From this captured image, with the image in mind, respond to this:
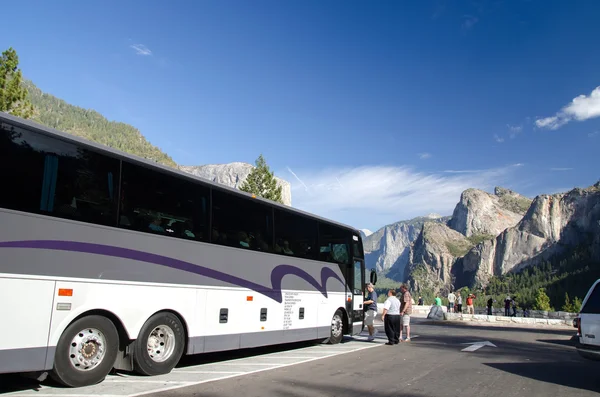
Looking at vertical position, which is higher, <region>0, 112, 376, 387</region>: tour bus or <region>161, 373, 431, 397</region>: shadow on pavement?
<region>0, 112, 376, 387</region>: tour bus

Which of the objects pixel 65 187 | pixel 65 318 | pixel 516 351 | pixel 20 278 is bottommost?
pixel 516 351

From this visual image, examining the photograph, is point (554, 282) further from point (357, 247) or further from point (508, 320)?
point (357, 247)

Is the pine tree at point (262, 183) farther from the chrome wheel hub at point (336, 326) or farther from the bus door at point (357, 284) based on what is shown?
the chrome wheel hub at point (336, 326)

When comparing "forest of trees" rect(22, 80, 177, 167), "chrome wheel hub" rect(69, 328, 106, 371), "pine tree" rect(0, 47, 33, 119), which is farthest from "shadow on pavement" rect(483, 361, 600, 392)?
"forest of trees" rect(22, 80, 177, 167)

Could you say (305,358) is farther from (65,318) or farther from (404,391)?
(65,318)

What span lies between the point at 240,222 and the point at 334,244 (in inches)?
180

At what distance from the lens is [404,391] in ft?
21.9

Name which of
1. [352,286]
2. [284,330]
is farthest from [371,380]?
[352,286]

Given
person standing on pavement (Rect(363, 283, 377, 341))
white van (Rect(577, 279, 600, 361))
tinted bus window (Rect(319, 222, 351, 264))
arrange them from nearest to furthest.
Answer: white van (Rect(577, 279, 600, 361)) → tinted bus window (Rect(319, 222, 351, 264)) → person standing on pavement (Rect(363, 283, 377, 341))

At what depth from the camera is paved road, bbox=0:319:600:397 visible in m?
6.54

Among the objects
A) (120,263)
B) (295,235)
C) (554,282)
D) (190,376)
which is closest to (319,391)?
(190,376)

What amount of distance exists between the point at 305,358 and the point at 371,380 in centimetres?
298

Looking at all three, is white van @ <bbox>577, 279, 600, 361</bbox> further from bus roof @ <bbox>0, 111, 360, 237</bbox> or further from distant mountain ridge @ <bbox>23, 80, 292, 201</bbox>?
distant mountain ridge @ <bbox>23, 80, 292, 201</bbox>

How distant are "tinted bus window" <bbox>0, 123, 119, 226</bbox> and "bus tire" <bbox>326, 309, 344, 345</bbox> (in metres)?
8.21
